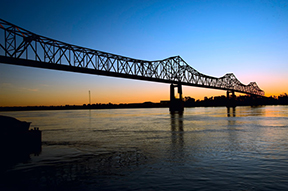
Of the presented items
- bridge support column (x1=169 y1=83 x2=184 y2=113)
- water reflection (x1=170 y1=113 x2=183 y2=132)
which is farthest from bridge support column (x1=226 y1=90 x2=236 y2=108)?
water reflection (x1=170 y1=113 x2=183 y2=132)

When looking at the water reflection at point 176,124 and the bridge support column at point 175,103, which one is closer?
the water reflection at point 176,124

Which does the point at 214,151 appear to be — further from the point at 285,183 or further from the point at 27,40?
the point at 27,40

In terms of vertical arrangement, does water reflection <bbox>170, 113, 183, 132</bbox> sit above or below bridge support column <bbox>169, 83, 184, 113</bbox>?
below

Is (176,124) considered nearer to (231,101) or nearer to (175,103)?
(175,103)

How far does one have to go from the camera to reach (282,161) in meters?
12.8

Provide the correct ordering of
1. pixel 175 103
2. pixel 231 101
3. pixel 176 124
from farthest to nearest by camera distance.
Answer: pixel 231 101, pixel 175 103, pixel 176 124

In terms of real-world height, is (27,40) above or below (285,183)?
above

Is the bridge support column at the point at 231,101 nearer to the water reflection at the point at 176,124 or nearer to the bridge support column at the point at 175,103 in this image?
the bridge support column at the point at 175,103

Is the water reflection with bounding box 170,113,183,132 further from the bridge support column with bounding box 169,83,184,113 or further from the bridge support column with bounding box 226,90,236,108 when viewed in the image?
the bridge support column with bounding box 226,90,236,108

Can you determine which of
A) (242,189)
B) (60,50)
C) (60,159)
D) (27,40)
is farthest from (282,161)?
(60,50)

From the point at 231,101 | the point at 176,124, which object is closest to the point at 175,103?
the point at 176,124

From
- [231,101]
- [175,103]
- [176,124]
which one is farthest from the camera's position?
[231,101]

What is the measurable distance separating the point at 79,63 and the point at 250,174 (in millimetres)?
59690

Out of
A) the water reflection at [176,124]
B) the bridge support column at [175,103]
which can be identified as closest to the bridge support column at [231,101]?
the bridge support column at [175,103]
